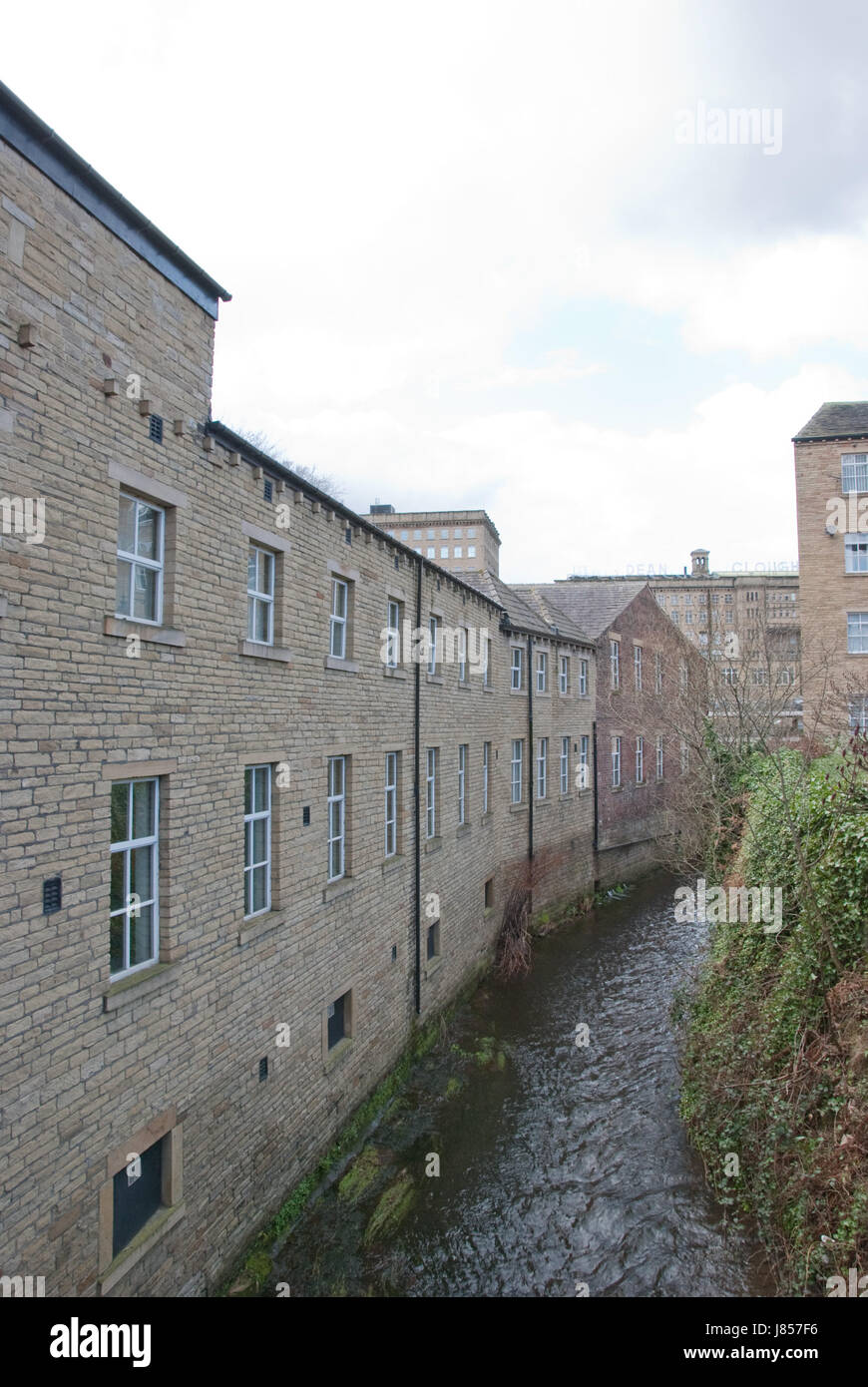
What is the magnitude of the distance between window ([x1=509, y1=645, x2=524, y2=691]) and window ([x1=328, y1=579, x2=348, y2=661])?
10.8m

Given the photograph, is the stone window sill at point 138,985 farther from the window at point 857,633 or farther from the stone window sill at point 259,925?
the window at point 857,633

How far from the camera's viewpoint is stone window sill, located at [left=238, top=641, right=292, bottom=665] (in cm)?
875

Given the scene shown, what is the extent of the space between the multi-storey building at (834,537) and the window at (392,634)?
59.1 ft

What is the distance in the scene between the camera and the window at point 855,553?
27.0m

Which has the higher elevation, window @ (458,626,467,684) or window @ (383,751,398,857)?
window @ (458,626,467,684)

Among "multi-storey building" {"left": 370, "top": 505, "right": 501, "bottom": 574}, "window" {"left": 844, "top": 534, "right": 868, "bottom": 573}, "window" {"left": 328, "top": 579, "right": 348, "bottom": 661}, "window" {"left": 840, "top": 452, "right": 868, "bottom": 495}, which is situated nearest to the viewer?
"window" {"left": 328, "top": 579, "right": 348, "bottom": 661}

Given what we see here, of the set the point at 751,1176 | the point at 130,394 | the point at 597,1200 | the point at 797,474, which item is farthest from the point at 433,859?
the point at 797,474

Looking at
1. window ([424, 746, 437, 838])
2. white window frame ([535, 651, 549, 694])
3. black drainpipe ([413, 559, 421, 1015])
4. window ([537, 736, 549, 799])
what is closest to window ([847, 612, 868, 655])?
white window frame ([535, 651, 549, 694])

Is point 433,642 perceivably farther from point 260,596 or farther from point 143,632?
point 143,632

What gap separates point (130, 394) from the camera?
7023 mm

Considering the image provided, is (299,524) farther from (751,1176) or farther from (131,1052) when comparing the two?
(751,1176)

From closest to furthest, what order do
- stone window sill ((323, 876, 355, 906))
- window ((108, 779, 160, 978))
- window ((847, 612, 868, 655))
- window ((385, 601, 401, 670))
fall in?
1. window ((108, 779, 160, 978))
2. stone window sill ((323, 876, 355, 906))
3. window ((385, 601, 401, 670))
4. window ((847, 612, 868, 655))

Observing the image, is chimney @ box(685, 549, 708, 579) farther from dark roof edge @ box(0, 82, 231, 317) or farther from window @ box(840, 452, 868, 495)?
dark roof edge @ box(0, 82, 231, 317)
